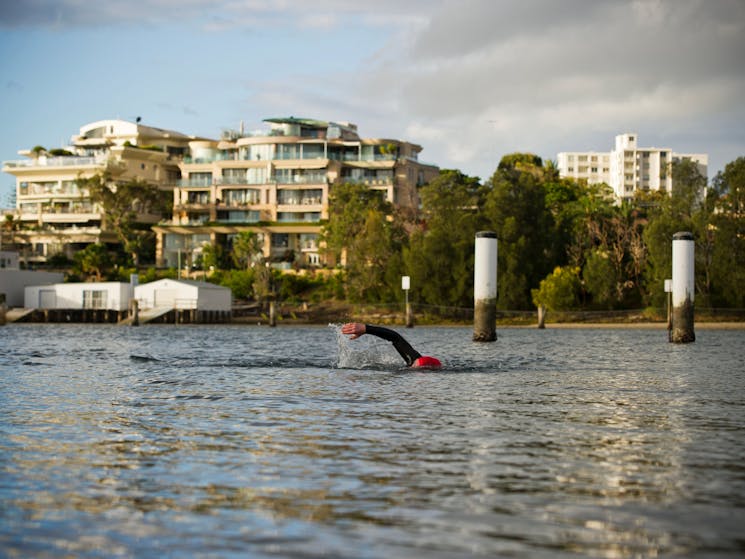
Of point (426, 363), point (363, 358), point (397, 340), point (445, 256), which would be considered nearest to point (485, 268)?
point (363, 358)

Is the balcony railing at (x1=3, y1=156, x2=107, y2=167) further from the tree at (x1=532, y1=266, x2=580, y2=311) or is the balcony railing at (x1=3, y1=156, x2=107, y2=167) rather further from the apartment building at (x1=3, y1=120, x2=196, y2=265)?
the tree at (x1=532, y1=266, x2=580, y2=311)

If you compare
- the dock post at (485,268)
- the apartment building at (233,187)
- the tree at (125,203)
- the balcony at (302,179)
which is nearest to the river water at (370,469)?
the dock post at (485,268)

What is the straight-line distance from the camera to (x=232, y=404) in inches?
723

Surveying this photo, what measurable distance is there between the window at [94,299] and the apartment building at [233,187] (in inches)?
1016

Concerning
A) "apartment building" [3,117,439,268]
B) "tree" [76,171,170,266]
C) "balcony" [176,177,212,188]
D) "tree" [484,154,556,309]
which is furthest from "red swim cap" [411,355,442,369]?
"balcony" [176,177,212,188]

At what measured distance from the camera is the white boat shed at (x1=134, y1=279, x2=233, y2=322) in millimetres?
92000

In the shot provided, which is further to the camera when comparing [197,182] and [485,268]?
[197,182]

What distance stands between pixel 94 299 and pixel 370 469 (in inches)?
3451

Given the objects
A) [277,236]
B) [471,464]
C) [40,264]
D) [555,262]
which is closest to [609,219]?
[555,262]

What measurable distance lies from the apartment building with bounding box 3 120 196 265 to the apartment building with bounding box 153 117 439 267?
21.6ft

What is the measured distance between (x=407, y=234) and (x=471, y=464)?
9152 cm

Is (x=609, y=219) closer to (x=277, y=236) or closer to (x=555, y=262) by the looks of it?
(x=555, y=262)

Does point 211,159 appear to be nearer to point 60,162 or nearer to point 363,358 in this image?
point 60,162

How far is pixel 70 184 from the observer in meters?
133
